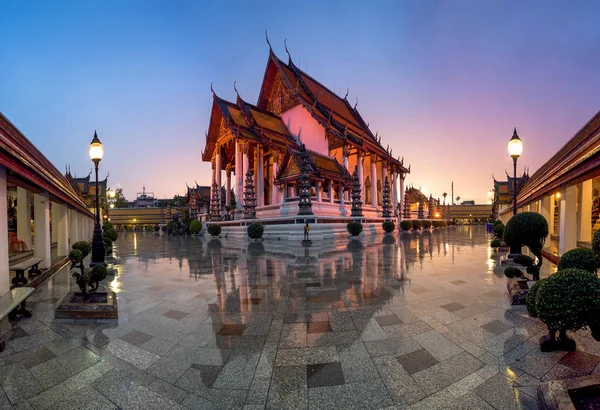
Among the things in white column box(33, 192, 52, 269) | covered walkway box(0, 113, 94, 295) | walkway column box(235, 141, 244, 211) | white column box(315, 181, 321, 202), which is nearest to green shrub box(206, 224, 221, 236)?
walkway column box(235, 141, 244, 211)

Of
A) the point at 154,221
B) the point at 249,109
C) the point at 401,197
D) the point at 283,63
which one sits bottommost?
the point at 154,221

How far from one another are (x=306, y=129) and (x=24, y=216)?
28101 millimetres

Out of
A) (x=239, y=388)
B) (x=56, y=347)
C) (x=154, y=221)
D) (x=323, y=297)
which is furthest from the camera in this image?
(x=154, y=221)

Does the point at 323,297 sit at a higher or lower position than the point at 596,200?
lower

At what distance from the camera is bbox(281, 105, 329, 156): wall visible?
34.4 m

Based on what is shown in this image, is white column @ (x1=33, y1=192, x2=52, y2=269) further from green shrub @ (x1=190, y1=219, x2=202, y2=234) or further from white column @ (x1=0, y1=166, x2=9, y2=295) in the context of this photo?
green shrub @ (x1=190, y1=219, x2=202, y2=234)

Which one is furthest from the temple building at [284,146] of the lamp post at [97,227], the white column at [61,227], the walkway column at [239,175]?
the lamp post at [97,227]

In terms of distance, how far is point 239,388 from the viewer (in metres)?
2.75

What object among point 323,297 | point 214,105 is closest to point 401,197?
point 214,105

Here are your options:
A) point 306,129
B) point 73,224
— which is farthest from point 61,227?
point 306,129

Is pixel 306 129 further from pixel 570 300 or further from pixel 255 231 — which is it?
pixel 570 300

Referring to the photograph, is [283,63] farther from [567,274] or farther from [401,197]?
[567,274]

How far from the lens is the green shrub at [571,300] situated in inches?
104

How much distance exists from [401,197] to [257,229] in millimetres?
32916
